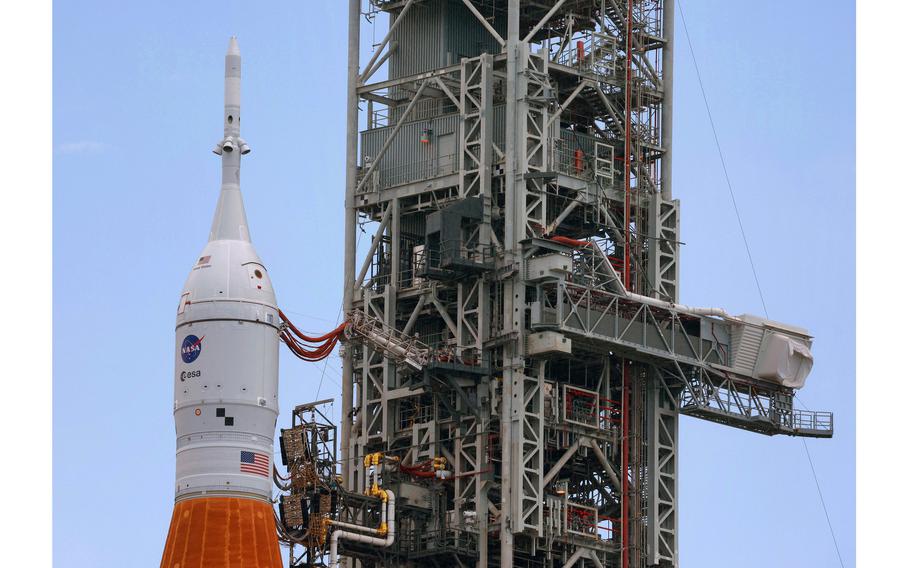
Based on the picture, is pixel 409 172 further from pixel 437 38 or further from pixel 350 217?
pixel 437 38

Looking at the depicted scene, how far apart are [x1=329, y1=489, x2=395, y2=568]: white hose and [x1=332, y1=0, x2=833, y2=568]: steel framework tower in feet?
2.32

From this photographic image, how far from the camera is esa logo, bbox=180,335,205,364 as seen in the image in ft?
376

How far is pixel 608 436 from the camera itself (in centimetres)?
12238

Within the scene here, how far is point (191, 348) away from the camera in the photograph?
377ft

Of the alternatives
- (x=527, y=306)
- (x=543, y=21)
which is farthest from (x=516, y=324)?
(x=543, y=21)

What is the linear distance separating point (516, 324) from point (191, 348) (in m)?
12.2

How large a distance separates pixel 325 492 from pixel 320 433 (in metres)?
3.01

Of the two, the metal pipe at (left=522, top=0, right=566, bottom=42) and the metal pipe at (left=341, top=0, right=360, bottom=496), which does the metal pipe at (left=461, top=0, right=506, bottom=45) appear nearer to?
the metal pipe at (left=522, top=0, right=566, bottom=42)

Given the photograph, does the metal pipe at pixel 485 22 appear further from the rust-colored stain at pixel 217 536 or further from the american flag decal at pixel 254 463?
the rust-colored stain at pixel 217 536

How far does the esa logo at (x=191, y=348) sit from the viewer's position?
376ft

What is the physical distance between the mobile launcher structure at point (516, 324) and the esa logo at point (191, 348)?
3.01 meters

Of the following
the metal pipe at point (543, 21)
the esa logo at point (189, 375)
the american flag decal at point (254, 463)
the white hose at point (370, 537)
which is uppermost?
the metal pipe at point (543, 21)

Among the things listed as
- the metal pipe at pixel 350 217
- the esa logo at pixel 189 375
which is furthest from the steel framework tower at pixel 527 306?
the esa logo at pixel 189 375

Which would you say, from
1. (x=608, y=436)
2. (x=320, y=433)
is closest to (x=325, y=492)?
(x=320, y=433)
